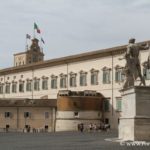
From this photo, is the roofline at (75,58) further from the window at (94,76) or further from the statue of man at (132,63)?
the statue of man at (132,63)

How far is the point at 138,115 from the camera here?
23.9 metres

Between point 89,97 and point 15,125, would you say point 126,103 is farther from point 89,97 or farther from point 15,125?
point 15,125

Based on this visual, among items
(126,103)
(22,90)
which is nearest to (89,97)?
(22,90)

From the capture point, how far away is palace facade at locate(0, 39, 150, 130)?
6288cm

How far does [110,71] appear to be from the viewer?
6384 cm

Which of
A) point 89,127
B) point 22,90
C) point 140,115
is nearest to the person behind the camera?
point 140,115

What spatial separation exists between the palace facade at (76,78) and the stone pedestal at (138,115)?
29303 mm

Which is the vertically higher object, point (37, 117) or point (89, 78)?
point (89, 78)

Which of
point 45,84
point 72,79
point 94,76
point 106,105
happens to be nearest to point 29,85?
point 45,84

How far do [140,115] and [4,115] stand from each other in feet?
149

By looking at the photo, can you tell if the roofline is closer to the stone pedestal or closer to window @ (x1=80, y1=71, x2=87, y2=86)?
window @ (x1=80, y1=71, x2=87, y2=86)

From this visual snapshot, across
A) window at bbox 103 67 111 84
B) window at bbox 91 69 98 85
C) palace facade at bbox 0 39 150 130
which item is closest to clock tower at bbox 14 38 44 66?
palace facade at bbox 0 39 150 130

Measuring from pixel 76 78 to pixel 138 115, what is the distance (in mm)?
46474

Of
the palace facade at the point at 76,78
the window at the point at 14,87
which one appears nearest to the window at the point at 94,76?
the palace facade at the point at 76,78
